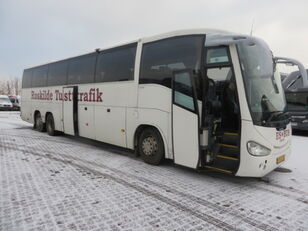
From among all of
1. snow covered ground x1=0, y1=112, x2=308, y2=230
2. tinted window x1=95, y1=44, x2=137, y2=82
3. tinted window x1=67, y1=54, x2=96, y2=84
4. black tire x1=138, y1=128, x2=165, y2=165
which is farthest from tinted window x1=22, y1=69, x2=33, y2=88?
black tire x1=138, y1=128, x2=165, y2=165

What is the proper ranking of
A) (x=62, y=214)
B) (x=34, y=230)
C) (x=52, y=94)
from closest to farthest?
1. (x=34, y=230)
2. (x=62, y=214)
3. (x=52, y=94)

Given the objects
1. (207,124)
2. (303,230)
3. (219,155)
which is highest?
(207,124)

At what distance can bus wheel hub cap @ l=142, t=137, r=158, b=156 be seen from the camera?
5.36 meters

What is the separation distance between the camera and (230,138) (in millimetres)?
4258

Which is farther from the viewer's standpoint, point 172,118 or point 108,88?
point 108,88

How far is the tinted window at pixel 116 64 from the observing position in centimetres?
580

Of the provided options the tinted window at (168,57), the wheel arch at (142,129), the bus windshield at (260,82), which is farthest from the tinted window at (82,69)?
the bus windshield at (260,82)

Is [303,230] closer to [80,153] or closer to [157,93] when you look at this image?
[157,93]

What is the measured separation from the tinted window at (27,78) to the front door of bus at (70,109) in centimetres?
392

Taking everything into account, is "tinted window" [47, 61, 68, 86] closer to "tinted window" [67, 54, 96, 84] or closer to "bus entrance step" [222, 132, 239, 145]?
"tinted window" [67, 54, 96, 84]

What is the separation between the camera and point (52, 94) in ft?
30.0

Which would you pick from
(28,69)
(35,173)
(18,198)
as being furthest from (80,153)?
(28,69)

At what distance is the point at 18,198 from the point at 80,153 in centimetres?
300

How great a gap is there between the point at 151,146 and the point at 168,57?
6.85 feet
